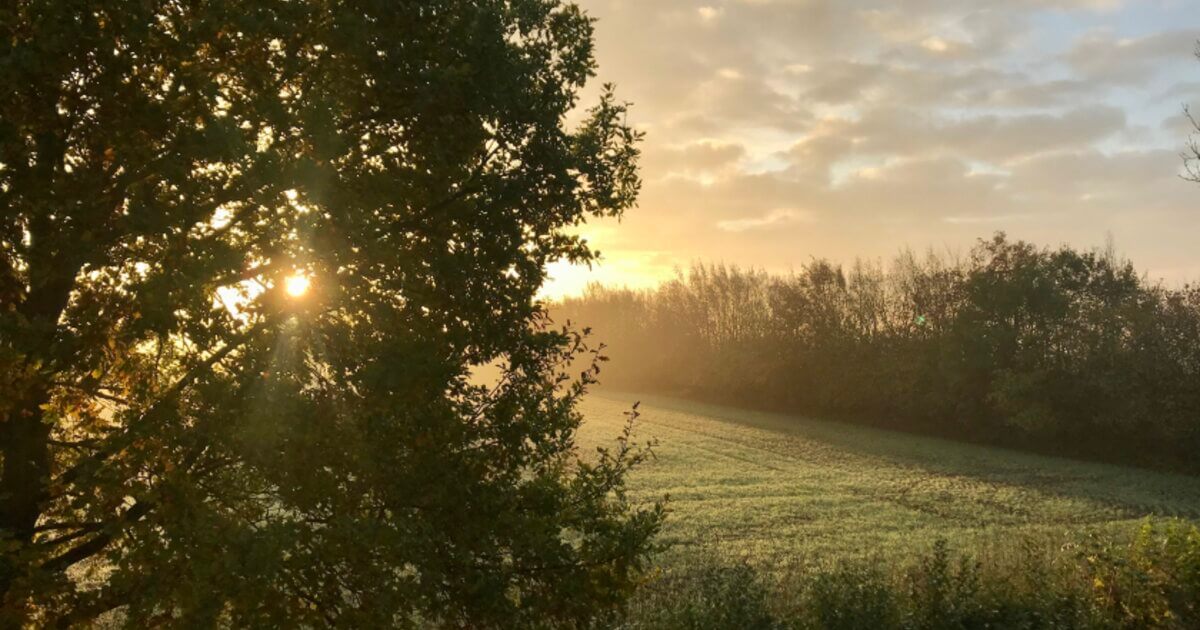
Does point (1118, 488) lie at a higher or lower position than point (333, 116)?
lower

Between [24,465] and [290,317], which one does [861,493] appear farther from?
[24,465]

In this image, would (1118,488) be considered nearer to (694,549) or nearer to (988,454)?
(988,454)

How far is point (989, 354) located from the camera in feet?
182

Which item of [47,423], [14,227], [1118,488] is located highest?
[14,227]

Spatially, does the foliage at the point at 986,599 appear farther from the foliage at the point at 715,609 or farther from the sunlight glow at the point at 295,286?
the sunlight glow at the point at 295,286

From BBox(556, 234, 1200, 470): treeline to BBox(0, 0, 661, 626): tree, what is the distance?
5160cm

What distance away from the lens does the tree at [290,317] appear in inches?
258

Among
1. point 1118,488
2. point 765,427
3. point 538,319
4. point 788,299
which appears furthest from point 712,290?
point 538,319

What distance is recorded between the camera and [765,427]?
59281 millimetres

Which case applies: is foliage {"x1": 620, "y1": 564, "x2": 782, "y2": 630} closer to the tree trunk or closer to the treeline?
the tree trunk

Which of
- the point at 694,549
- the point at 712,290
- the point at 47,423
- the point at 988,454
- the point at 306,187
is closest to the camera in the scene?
the point at 306,187

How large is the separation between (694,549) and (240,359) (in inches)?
685

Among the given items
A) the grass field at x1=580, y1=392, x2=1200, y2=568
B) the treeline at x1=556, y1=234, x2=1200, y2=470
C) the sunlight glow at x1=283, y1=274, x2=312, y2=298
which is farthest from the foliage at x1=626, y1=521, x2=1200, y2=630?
the treeline at x1=556, y1=234, x2=1200, y2=470

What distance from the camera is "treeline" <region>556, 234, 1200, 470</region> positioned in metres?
50.0
